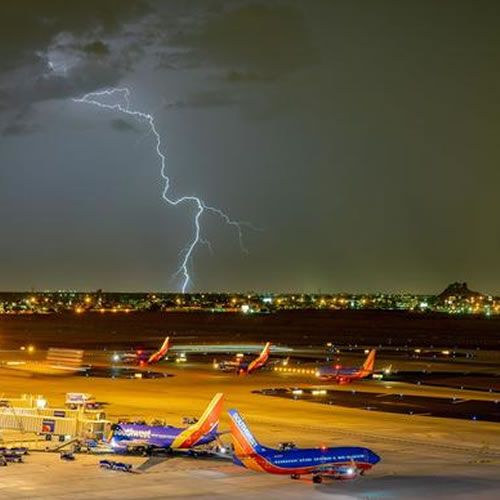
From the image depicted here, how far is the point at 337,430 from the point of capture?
79375 mm

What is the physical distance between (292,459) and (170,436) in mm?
11106

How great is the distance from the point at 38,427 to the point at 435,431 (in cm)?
3026

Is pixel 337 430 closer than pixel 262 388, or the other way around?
pixel 337 430

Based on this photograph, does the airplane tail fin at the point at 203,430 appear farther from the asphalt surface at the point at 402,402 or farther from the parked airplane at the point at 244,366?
the parked airplane at the point at 244,366

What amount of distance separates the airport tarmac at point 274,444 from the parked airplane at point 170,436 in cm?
155

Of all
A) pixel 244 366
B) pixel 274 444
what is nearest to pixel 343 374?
pixel 244 366

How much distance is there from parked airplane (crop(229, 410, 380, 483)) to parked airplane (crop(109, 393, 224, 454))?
6.83 m

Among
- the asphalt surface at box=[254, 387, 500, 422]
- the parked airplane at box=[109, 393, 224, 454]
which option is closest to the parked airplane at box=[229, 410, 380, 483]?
the parked airplane at box=[109, 393, 224, 454]

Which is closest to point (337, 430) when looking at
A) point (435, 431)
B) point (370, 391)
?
point (435, 431)

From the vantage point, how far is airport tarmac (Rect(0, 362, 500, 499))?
55.3m

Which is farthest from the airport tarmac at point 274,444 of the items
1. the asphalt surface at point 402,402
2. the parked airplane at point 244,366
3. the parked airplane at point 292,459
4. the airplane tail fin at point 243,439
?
the parked airplane at point 244,366

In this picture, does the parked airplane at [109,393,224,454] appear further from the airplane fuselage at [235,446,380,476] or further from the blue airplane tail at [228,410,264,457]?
the blue airplane tail at [228,410,264,457]

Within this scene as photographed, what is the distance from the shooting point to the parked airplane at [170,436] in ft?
216

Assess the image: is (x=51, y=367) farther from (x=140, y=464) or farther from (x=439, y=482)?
(x=439, y=482)
